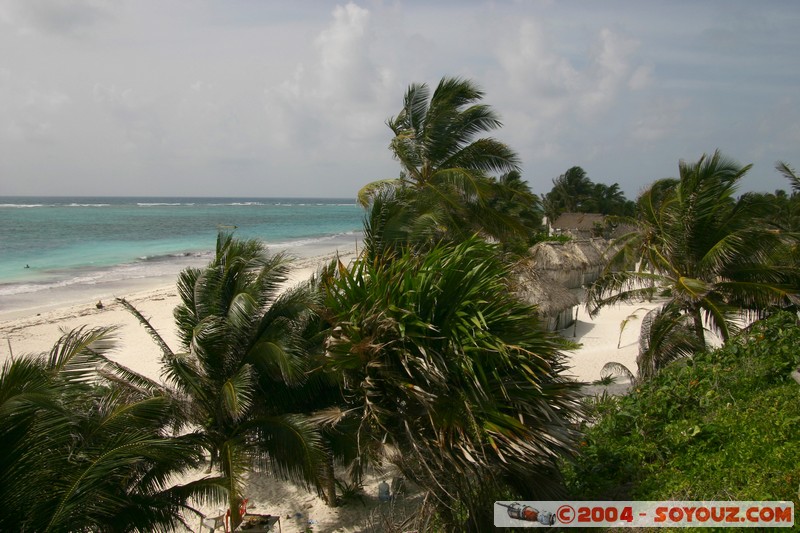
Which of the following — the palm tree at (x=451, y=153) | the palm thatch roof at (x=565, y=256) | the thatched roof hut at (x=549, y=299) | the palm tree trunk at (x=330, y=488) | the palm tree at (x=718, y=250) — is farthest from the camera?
the palm thatch roof at (x=565, y=256)

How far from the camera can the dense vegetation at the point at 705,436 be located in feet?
14.9

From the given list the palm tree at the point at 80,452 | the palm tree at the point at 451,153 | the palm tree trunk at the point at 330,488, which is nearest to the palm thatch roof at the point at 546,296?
the palm tree at the point at 451,153

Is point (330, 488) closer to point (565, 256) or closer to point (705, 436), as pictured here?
point (705, 436)

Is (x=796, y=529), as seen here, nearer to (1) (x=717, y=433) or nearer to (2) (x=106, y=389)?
(1) (x=717, y=433)

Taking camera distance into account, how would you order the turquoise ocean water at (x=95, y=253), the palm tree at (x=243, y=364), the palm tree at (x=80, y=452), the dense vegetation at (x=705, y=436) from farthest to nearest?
the turquoise ocean water at (x=95, y=253) < the palm tree at (x=243, y=364) < the dense vegetation at (x=705, y=436) < the palm tree at (x=80, y=452)

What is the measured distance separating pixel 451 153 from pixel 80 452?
851 cm

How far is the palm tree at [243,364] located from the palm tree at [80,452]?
358 mm

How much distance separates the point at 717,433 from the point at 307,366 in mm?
4009

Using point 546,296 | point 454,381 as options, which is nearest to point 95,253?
point 546,296

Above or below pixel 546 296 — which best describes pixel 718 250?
above

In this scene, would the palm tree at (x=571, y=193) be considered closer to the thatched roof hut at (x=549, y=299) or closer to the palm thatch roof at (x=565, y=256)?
the palm thatch roof at (x=565, y=256)

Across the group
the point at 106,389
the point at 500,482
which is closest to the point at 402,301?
the point at 500,482

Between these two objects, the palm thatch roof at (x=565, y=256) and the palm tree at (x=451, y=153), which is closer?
the palm tree at (x=451, y=153)

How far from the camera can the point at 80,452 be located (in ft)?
15.3
